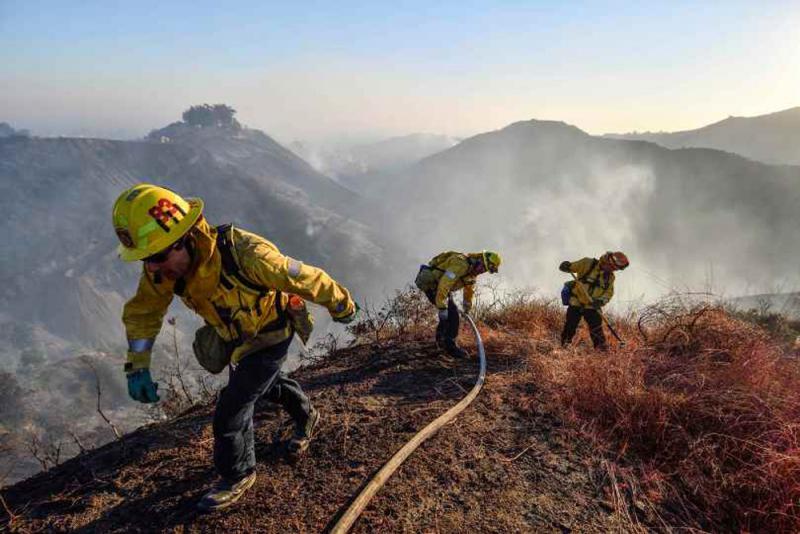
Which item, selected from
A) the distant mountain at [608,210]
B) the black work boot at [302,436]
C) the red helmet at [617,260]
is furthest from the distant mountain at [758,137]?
the black work boot at [302,436]

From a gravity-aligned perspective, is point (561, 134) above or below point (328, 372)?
above

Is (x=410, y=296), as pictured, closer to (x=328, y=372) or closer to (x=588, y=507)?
(x=328, y=372)

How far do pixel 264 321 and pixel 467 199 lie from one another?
63.1 metres

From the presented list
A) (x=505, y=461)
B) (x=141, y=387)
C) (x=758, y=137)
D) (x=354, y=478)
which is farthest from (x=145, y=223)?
(x=758, y=137)

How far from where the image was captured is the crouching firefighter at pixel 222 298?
2.04m

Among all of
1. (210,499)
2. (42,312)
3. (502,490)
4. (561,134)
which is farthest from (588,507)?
(561,134)

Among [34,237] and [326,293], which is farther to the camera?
[34,237]

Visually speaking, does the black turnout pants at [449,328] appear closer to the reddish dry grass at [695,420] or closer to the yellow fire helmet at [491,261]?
the reddish dry grass at [695,420]

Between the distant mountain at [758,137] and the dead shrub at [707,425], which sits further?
the distant mountain at [758,137]

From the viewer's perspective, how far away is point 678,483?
275 cm

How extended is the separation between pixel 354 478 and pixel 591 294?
15.6 feet

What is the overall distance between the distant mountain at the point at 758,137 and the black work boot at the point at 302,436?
71.0 metres

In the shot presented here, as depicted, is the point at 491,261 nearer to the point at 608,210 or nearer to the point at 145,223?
the point at 145,223

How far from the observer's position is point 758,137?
65125 mm
